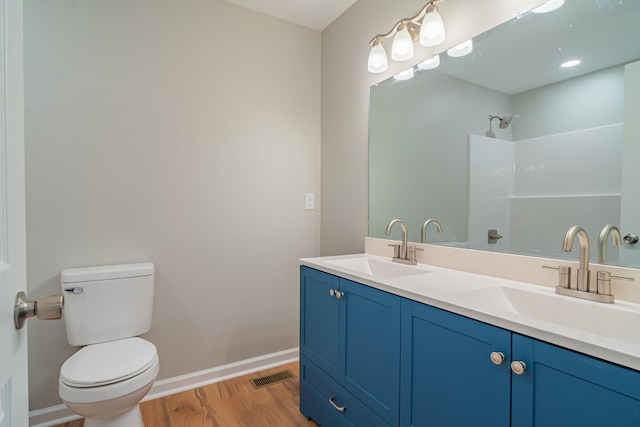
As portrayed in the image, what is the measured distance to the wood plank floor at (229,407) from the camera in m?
1.72

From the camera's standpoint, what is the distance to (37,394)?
1.67m

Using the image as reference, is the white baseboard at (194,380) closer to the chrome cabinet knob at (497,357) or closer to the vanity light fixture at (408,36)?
the chrome cabinet knob at (497,357)

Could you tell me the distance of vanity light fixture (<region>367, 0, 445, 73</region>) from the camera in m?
1.54

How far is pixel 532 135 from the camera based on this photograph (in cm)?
128

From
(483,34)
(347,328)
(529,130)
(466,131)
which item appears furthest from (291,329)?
(483,34)

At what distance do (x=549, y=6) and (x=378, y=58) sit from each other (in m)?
0.86

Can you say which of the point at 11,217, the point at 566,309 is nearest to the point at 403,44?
the point at 566,309

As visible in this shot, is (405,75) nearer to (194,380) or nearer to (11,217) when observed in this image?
(11,217)

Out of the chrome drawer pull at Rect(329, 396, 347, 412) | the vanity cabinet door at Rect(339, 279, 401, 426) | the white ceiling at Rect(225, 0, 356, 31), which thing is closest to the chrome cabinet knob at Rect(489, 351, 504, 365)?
the vanity cabinet door at Rect(339, 279, 401, 426)

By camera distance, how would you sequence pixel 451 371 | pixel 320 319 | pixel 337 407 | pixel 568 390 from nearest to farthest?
pixel 568 390 < pixel 451 371 < pixel 337 407 < pixel 320 319

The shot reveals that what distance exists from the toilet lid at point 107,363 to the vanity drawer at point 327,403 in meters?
0.78

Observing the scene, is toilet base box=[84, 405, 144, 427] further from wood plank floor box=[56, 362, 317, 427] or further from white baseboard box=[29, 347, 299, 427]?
white baseboard box=[29, 347, 299, 427]

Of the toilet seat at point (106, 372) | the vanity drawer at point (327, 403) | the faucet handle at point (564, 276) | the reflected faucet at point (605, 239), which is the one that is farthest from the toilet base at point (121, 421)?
the reflected faucet at point (605, 239)

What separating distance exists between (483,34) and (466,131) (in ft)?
1.39
